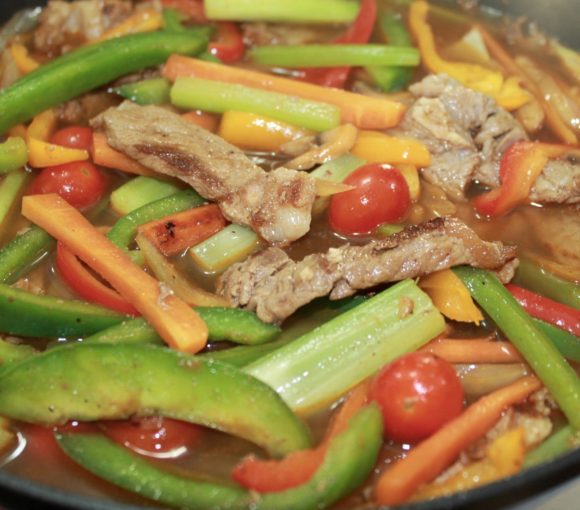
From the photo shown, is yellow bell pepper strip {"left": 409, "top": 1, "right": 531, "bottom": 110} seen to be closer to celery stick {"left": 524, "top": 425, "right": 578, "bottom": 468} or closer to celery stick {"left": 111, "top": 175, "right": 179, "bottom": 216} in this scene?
celery stick {"left": 111, "top": 175, "right": 179, "bottom": 216}

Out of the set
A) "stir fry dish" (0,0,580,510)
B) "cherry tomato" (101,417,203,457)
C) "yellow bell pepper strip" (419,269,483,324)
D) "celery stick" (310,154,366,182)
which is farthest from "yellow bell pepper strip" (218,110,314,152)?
"cherry tomato" (101,417,203,457)

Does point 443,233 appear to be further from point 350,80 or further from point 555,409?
point 350,80

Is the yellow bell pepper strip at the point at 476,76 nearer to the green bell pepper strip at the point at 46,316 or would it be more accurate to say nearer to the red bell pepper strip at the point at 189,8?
the red bell pepper strip at the point at 189,8

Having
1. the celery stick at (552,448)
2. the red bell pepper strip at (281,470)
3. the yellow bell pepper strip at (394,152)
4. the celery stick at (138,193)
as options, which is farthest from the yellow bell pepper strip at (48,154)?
the celery stick at (552,448)

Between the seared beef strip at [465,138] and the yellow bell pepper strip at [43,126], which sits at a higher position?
the seared beef strip at [465,138]

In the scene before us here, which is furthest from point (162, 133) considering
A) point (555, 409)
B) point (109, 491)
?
point (555, 409)

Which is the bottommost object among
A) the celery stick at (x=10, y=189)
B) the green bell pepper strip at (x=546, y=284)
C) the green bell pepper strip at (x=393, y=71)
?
the celery stick at (x=10, y=189)

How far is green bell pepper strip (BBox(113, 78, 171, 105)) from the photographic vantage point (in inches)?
163

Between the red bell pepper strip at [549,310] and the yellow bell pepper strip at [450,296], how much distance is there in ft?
0.67

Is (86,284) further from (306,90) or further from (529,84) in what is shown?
(529,84)

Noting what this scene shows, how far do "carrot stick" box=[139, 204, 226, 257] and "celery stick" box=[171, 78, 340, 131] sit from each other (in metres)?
0.69

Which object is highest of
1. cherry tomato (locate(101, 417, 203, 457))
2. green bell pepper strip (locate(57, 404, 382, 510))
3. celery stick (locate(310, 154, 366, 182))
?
celery stick (locate(310, 154, 366, 182))

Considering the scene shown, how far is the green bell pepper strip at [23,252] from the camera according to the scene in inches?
125

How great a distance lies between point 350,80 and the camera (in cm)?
435
